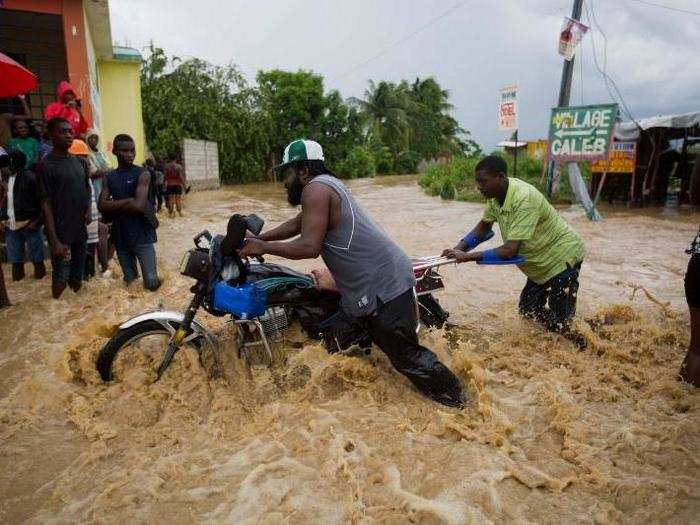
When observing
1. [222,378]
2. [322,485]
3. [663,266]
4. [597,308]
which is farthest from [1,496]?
[663,266]

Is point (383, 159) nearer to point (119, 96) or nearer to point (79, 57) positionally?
point (119, 96)

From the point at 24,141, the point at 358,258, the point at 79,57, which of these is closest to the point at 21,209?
the point at 24,141

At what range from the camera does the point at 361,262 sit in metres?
3.09

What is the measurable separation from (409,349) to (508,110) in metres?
12.9

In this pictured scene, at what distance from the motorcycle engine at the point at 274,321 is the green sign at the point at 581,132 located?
1091 cm

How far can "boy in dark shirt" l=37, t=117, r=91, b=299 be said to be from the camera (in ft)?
16.0

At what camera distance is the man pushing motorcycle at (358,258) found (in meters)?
2.89

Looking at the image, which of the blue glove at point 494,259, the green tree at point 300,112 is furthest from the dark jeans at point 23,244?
the green tree at point 300,112

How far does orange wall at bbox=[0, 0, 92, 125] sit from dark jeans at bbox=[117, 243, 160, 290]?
4841mm

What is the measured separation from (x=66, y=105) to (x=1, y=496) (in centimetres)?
626

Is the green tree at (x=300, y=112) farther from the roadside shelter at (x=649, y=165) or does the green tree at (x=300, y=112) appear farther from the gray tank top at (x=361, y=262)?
the gray tank top at (x=361, y=262)

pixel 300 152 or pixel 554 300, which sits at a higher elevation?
pixel 300 152

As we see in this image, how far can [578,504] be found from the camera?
8.46ft

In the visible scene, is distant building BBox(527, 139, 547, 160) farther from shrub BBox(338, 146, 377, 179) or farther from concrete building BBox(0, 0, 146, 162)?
concrete building BBox(0, 0, 146, 162)
